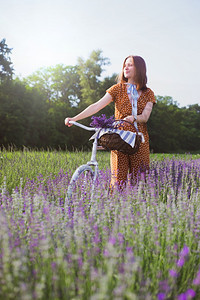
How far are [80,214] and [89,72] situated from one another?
32.7 m

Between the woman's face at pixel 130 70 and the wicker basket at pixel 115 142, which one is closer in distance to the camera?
the wicker basket at pixel 115 142

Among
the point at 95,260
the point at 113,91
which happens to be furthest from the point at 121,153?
the point at 95,260

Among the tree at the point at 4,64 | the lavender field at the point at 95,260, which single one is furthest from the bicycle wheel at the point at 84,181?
the tree at the point at 4,64

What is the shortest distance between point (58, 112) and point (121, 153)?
22261mm

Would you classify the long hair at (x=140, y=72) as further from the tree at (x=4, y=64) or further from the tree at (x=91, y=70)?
the tree at (x=91, y=70)

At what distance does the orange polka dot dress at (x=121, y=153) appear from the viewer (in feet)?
12.7

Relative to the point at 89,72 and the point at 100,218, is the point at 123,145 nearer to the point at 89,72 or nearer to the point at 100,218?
the point at 100,218

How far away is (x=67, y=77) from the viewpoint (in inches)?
1569

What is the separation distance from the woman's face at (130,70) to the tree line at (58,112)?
5.81 metres

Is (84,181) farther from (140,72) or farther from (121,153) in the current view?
(140,72)

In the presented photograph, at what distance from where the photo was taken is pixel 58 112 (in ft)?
84.3

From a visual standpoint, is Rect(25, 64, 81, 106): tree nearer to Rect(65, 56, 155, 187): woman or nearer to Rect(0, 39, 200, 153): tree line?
Rect(0, 39, 200, 153): tree line

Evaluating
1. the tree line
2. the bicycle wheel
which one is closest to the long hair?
the bicycle wheel

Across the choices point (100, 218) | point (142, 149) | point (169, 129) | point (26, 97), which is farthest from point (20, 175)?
point (169, 129)
